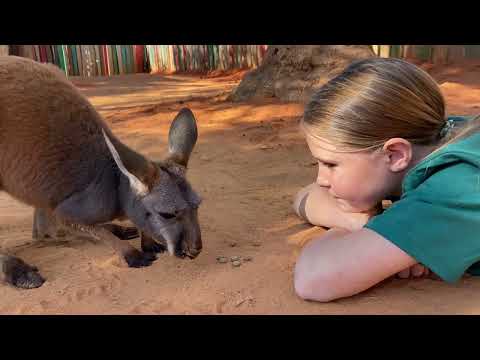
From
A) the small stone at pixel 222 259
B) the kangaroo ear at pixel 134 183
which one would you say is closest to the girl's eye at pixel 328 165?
the small stone at pixel 222 259

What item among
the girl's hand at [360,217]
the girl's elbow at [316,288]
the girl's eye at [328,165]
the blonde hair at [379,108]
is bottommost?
the girl's elbow at [316,288]

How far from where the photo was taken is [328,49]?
23.1 feet

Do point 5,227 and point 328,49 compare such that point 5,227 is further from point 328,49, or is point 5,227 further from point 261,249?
point 328,49

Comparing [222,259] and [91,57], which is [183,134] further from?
[91,57]

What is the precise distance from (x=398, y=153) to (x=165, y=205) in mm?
1392

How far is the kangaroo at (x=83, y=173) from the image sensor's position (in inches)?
117

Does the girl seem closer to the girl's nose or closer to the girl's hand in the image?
the girl's nose

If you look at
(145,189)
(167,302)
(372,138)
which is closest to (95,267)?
(145,189)

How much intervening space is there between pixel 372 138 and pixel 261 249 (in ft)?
3.76

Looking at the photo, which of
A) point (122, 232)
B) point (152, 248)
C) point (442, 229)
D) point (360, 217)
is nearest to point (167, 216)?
point (152, 248)

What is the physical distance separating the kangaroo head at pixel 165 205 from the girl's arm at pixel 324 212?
75cm

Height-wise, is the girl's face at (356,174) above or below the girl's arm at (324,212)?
above

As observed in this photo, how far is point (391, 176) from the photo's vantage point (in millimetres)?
2377

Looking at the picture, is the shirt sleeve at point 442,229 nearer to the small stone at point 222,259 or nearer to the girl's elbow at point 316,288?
the girl's elbow at point 316,288
